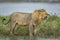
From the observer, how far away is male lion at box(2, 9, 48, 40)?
145 centimetres

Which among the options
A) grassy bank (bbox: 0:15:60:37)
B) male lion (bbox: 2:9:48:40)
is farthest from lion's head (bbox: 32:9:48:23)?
grassy bank (bbox: 0:15:60:37)

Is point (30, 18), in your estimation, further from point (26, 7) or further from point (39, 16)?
point (26, 7)

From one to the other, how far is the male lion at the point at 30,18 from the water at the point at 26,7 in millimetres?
113

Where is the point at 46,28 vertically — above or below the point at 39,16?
below

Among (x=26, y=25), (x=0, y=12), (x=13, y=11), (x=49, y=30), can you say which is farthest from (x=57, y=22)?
(x=0, y=12)

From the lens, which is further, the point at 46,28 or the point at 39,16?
the point at 46,28

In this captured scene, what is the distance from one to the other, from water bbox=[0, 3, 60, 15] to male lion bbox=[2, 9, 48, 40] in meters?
0.11

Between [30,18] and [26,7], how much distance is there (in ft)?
0.62

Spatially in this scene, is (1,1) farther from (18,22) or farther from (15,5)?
(18,22)

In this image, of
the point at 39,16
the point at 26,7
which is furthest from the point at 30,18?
the point at 26,7

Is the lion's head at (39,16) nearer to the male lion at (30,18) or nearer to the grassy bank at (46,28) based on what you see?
the male lion at (30,18)

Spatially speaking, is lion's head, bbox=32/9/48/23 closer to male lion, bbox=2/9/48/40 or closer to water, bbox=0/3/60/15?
male lion, bbox=2/9/48/40

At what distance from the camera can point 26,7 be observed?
1.63 m

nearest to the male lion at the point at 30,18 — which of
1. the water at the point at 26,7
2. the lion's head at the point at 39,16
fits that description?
the lion's head at the point at 39,16
